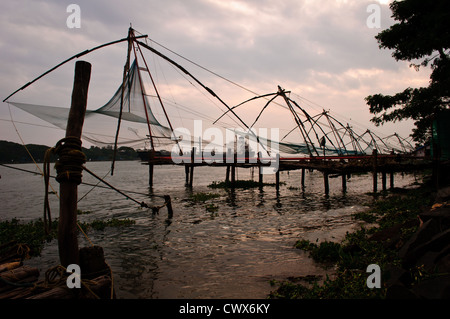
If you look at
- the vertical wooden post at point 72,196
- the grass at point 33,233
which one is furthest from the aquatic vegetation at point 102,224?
the vertical wooden post at point 72,196

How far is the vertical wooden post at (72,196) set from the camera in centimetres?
350

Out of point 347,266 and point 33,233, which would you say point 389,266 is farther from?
point 33,233

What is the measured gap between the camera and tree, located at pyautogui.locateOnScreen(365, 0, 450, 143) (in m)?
11.4

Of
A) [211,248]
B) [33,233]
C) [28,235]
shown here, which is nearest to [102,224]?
[33,233]

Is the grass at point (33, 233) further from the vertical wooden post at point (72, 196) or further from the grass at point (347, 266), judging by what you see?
the grass at point (347, 266)

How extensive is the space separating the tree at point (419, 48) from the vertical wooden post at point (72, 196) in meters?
13.8

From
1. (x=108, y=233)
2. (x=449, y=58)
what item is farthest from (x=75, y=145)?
(x=449, y=58)

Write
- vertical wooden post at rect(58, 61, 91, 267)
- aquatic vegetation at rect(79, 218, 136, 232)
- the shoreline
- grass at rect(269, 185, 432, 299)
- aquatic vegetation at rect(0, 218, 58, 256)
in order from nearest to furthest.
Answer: the shoreline, vertical wooden post at rect(58, 61, 91, 267), grass at rect(269, 185, 432, 299), aquatic vegetation at rect(0, 218, 58, 256), aquatic vegetation at rect(79, 218, 136, 232)

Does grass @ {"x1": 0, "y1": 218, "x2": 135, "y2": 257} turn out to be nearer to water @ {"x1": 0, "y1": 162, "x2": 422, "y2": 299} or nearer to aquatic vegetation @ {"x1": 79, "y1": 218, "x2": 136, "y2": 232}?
aquatic vegetation @ {"x1": 79, "y1": 218, "x2": 136, "y2": 232}

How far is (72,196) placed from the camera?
362cm

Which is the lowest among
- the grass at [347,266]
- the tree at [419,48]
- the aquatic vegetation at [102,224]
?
the aquatic vegetation at [102,224]

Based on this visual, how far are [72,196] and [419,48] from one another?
15.2 meters

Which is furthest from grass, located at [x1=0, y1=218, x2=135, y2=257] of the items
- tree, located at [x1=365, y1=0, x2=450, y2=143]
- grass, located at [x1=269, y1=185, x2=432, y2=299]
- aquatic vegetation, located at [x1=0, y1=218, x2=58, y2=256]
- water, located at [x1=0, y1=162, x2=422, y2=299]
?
tree, located at [x1=365, y1=0, x2=450, y2=143]

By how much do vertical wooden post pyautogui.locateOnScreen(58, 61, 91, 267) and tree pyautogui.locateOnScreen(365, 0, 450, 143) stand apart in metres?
13.8
